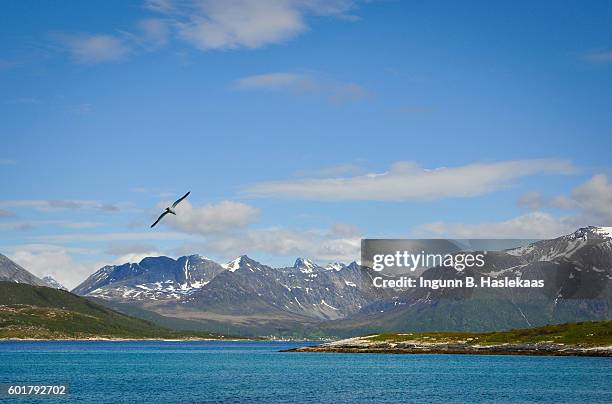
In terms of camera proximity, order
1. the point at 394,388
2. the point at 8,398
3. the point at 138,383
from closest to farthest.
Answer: the point at 8,398 → the point at 394,388 → the point at 138,383

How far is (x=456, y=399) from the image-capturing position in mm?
125438

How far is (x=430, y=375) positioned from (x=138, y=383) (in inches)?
2738

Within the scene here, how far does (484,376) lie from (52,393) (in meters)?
95.9

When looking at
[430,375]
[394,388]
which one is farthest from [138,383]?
[430,375]

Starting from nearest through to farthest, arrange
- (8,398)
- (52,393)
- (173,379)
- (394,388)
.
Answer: (8,398) < (52,393) < (394,388) < (173,379)

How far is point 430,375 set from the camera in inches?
7215

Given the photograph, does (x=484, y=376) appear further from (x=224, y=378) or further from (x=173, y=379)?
(x=173, y=379)

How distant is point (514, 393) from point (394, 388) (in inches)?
905

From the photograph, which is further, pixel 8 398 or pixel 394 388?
pixel 394 388

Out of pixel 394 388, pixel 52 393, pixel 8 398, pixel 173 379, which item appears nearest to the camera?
pixel 8 398

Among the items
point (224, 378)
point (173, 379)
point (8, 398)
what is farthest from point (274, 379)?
point (8, 398)

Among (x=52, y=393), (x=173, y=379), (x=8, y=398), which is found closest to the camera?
(x=8, y=398)

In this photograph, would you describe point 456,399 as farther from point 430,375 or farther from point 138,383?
point 138,383

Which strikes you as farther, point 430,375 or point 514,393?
point 430,375
